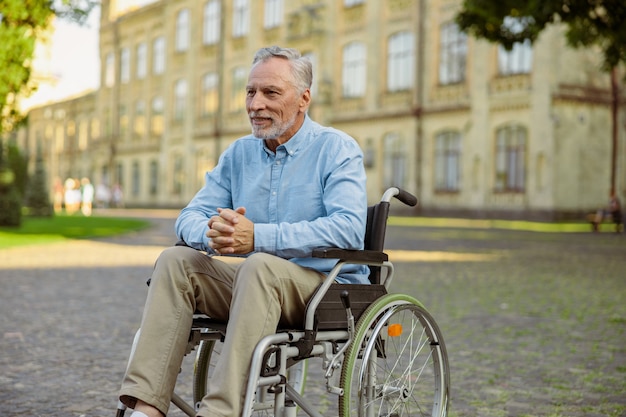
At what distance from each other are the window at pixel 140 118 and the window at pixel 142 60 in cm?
161

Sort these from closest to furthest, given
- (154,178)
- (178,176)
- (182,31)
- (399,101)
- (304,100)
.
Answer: (304,100) → (399,101) → (178,176) → (182,31) → (154,178)

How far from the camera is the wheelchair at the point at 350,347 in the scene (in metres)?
3.12

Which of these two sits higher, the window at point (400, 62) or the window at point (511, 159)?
the window at point (400, 62)

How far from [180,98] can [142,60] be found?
17.8ft

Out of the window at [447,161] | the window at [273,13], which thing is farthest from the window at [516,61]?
the window at [273,13]

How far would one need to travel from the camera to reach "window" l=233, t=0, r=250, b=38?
45469mm

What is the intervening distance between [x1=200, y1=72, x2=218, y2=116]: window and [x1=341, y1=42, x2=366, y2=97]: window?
422 inches

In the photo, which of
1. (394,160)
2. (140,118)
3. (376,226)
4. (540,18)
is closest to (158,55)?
(140,118)

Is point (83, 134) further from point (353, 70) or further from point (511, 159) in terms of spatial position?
point (511, 159)

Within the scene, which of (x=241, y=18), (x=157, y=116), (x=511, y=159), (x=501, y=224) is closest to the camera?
(x=501, y=224)

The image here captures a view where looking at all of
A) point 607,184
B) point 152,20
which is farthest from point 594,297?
point 152,20

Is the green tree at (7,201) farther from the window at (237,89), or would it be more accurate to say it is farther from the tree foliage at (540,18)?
the window at (237,89)

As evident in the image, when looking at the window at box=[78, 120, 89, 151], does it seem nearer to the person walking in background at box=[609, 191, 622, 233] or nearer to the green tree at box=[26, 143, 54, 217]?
the green tree at box=[26, 143, 54, 217]

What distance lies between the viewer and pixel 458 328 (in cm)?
756
